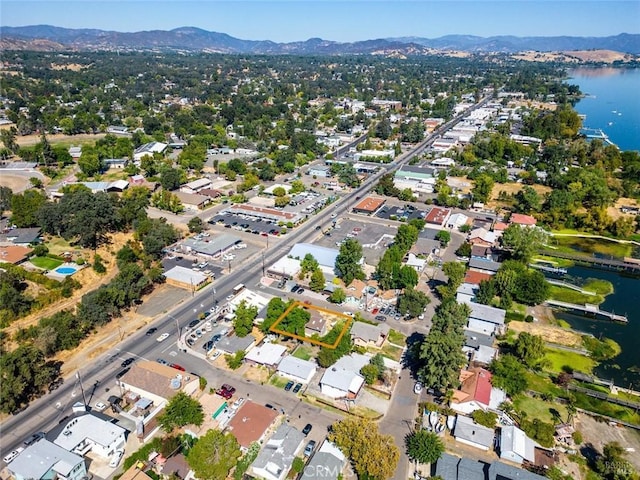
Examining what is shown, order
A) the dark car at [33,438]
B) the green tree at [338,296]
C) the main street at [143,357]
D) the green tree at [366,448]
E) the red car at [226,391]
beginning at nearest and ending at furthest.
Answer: the green tree at [366,448], the dark car at [33,438], the main street at [143,357], the red car at [226,391], the green tree at [338,296]

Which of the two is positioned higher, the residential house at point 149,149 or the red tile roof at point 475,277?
the residential house at point 149,149

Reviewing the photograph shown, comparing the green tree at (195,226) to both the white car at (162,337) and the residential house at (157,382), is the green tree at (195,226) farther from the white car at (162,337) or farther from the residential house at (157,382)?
the residential house at (157,382)

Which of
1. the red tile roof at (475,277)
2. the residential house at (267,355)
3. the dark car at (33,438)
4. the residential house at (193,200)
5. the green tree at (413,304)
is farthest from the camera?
the residential house at (193,200)

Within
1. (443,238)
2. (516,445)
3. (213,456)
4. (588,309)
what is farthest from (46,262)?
(588,309)

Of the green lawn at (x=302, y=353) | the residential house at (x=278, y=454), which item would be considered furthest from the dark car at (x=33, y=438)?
the green lawn at (x=302, y=353)

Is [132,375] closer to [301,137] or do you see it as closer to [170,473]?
[170,473]

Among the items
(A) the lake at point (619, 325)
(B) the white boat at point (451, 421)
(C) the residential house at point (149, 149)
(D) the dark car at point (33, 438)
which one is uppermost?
(C) the residential house at point (149, 149)

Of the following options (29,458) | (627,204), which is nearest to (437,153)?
(627,204)
